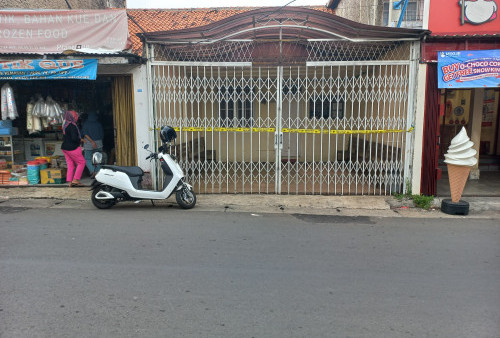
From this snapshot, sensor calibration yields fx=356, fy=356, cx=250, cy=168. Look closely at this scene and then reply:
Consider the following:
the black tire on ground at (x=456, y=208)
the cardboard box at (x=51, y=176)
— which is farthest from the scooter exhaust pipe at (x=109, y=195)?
the black tire on ground at (x=456, y=208)

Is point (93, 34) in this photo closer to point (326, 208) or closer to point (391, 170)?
point (326, 208)

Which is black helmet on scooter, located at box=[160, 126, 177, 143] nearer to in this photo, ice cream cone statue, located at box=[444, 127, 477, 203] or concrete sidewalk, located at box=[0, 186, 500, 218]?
concrete sidewalk, located at box=[0, 186, 500, 218]

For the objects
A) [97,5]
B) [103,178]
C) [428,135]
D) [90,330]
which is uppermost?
[97,5]

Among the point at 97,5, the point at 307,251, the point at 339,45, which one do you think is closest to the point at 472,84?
the point at 339,45

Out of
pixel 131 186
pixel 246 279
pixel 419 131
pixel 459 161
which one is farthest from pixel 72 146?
pixel 459 161

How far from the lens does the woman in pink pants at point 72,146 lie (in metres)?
7.86

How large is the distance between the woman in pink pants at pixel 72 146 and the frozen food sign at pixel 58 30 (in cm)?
146

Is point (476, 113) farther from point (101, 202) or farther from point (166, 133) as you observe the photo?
point (101, 202)

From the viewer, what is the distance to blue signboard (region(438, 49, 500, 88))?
6812mm

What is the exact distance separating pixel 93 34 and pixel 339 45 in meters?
5.25

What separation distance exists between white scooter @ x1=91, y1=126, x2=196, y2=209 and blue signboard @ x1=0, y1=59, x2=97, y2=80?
6.34ft

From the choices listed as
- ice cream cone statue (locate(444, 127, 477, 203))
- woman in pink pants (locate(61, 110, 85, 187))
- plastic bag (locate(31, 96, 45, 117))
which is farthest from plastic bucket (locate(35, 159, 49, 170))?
ice cream cone statue (locate(444, 127, 477, 203))

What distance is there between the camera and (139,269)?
3.89 metres

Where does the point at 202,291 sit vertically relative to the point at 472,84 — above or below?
below
